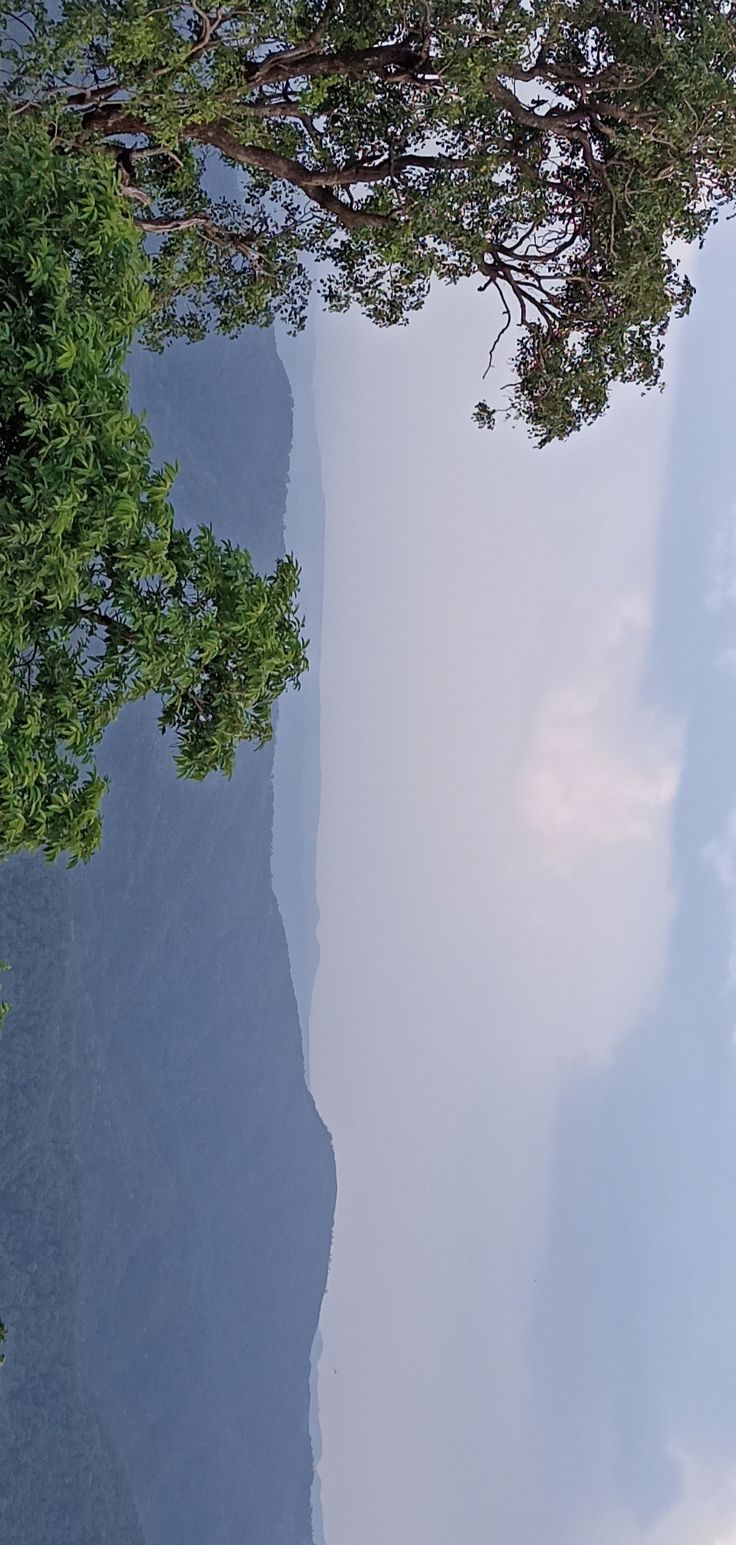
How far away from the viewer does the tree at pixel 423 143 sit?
9.93 meters

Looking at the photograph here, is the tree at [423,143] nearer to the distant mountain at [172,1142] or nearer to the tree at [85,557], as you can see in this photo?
the tree at [85,557]

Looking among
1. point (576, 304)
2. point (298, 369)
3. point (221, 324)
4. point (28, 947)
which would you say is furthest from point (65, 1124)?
point (298, 369)

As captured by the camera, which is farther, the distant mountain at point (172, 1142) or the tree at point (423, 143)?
the distant mountain at point (172, 1142)

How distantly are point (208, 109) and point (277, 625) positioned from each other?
446 centimetres

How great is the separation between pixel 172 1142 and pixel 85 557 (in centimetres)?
4739

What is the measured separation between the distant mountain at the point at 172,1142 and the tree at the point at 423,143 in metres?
23.1

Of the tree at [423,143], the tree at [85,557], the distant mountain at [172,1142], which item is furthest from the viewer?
the distant mountain at [172,1142]

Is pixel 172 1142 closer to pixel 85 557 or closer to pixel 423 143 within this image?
pixel 423 143

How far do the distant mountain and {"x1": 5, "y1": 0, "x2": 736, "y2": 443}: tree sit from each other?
23140mm

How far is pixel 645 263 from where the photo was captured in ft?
40.4

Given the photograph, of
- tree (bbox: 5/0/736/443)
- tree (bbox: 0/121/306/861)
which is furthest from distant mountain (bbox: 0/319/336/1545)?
tree (bbox: 0/121/306/861)

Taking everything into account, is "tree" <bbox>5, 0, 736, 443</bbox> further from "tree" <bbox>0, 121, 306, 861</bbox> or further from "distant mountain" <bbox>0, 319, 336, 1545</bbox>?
"distant mountain" <bbox>0, 319, 336, 1545</bbox>

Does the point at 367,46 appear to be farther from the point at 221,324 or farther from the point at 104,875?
the point at 104,875

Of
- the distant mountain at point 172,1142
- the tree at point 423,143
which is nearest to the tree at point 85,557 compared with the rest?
the tree at point 423,143
